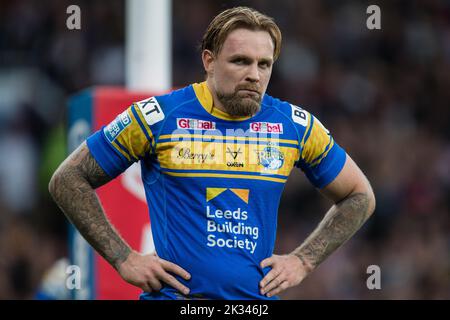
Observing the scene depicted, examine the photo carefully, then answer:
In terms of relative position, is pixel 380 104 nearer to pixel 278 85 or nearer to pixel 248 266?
pixel 278 85

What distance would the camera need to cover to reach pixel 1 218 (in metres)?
12.1

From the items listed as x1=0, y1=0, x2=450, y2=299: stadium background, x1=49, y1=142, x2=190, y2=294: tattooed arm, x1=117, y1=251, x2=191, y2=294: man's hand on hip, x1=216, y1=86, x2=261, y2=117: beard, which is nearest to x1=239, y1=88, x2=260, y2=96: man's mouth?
x1=216, y1=86, x2=261, y2=117: beard

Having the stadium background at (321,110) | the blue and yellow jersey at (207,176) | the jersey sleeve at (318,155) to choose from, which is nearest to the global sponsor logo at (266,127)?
the blue and yellow jersey at (207,176)

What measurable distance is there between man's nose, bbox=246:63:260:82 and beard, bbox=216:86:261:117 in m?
0.04

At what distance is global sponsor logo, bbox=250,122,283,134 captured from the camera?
4773 millimetres

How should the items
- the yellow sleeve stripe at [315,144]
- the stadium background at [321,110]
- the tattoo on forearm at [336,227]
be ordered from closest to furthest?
the yellow sleeve stripe at [315,144] → the tattoo on forearm at [336,227] → the stadium background at [321,110]

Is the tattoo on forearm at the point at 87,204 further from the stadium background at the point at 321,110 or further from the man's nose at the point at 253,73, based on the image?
the stadium background at the point at 321,110

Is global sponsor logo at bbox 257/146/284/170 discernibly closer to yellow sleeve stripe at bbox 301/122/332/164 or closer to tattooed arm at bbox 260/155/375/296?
yellow sleeve stripe at bbox 301/122/332/164

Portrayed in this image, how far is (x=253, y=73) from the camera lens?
15.4ft

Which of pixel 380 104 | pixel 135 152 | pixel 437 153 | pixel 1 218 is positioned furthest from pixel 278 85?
pixel 135 152

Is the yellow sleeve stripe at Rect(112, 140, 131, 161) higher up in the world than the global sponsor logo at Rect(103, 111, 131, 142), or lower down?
lower down

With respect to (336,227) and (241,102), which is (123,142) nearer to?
(241,102)

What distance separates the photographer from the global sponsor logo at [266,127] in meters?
4.77

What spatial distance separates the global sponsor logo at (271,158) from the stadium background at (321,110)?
21.7 ft
